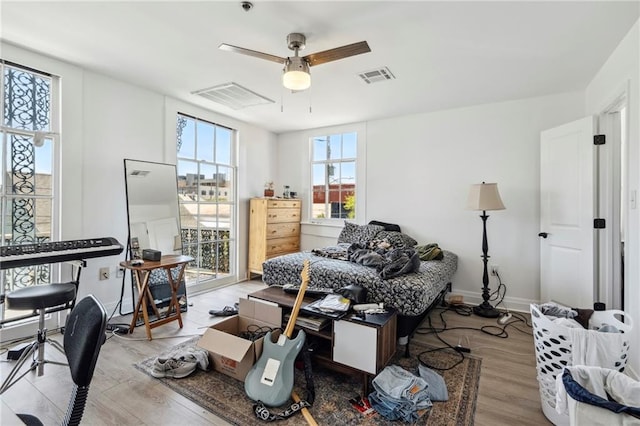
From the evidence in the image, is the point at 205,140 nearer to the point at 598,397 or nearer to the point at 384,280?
the point at 384,280

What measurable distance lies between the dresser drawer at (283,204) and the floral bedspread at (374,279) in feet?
4.58

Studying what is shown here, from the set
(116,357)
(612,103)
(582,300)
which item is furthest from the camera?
(582,300)

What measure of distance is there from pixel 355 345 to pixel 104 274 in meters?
2.73

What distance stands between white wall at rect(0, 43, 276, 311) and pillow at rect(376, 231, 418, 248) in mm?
2852

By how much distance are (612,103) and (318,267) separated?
2842 millimetres

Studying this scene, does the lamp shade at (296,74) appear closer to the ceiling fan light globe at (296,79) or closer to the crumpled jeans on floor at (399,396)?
the ceiling fan light globe at (296,79)

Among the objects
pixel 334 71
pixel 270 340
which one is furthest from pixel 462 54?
pixel 270 340

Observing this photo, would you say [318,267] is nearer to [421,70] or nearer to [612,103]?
[421,70]

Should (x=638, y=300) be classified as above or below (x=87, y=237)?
below

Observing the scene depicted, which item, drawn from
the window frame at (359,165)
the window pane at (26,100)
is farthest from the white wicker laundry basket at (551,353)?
the window pane at (26,100)

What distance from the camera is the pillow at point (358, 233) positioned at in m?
4.14

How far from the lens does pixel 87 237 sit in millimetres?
3025

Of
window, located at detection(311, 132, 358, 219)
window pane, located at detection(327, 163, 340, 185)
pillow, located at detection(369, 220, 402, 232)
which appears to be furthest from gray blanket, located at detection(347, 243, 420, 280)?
window pane, located at detection(327, 163, 340, 185)

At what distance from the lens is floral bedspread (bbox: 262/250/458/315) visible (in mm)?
2367
